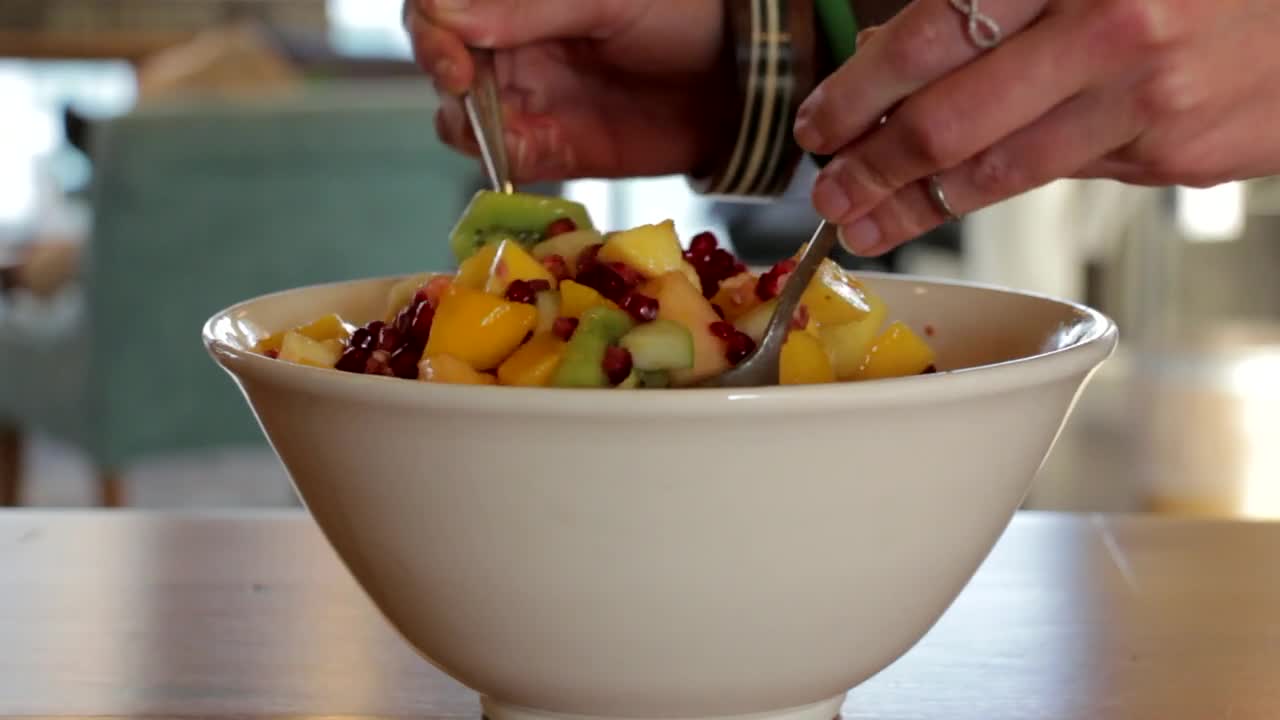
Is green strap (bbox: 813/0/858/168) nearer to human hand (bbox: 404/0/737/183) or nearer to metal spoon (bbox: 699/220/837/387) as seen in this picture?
human hand (bbox: 404/0/737/183)

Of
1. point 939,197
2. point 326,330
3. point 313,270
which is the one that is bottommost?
point 313,270

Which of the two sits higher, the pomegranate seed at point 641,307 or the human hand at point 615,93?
the pomegranate seed at point 641,307

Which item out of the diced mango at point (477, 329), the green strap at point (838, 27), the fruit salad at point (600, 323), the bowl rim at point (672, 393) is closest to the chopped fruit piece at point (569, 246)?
the fruit salad at point (600, 323)

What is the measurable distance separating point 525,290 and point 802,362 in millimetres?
142

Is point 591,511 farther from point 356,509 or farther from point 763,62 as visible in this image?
point 763,62

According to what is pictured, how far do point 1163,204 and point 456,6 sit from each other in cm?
295

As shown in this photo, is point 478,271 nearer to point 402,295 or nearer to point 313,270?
point 402,295

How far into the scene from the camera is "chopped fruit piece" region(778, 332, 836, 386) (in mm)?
701

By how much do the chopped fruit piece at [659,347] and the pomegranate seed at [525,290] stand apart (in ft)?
0.27

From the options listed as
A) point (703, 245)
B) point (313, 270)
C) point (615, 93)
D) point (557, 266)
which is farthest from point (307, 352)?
point (313, 270)

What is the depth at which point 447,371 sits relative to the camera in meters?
0.68

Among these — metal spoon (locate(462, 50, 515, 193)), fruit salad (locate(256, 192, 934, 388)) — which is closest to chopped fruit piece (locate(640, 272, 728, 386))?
fruit salad (locate(256, 192, 934, 388))

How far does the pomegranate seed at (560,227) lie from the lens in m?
0.86

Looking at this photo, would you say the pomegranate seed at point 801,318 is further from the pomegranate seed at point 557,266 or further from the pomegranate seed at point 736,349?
the pomegranate seed at point 557,266
